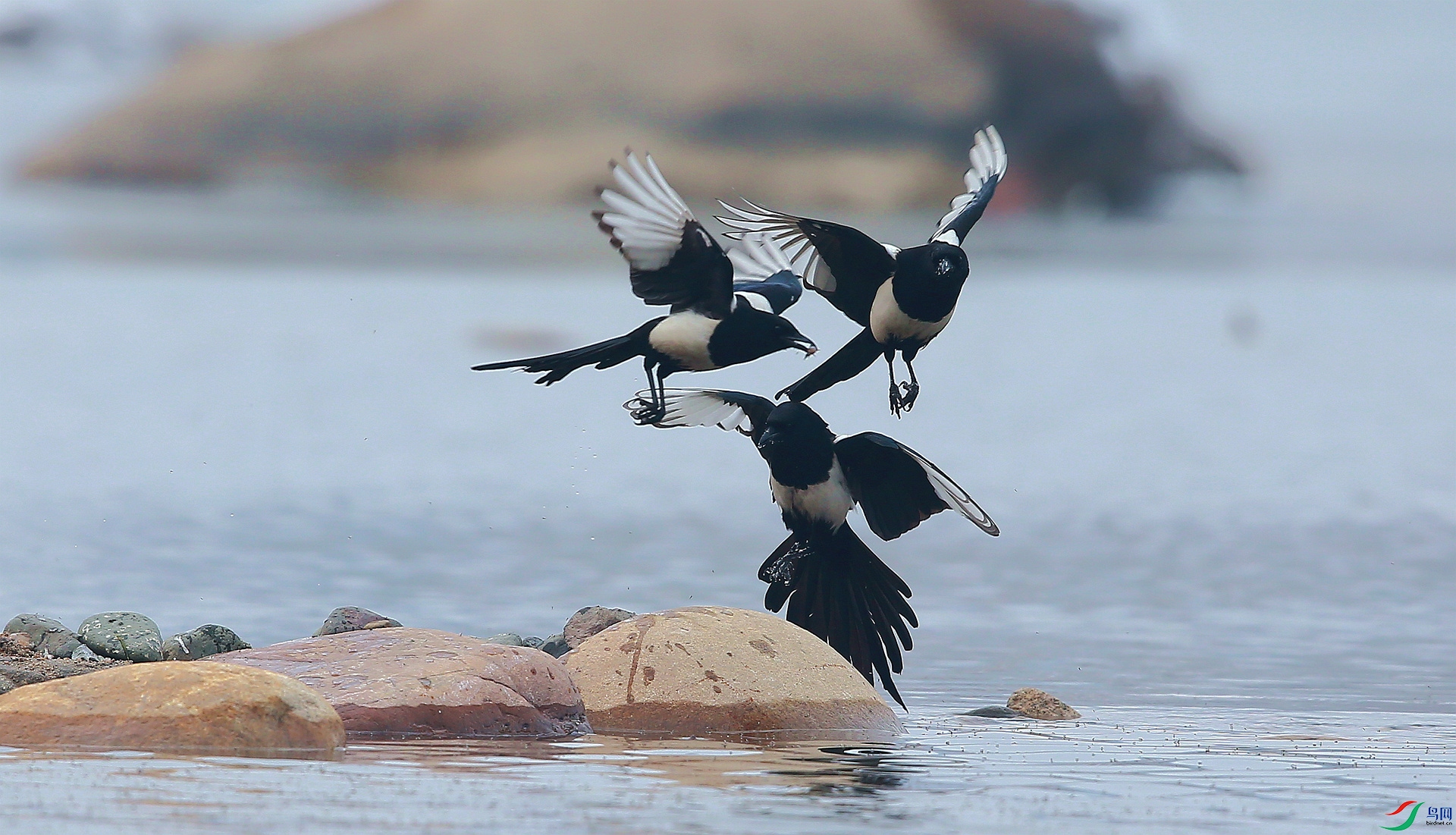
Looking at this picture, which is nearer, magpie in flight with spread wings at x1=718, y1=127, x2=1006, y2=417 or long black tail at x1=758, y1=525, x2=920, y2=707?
magpie in flight with spread wings at x1=718, y1=127, x2=1006, y2=417

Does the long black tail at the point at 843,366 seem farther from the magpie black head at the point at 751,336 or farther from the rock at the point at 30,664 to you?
the rock at the point at 30,664

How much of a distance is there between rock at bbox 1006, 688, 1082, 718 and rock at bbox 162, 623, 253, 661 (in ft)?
15.1

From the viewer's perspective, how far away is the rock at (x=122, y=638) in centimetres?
1227

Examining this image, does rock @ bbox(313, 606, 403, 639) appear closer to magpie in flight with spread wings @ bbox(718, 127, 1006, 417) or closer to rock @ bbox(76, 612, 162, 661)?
rock @ bbox(76, 612, 162, 661)

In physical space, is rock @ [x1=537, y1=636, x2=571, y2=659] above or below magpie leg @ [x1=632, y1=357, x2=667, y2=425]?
below

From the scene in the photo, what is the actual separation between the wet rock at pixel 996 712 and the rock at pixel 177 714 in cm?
407

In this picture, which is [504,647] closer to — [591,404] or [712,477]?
[712,477]

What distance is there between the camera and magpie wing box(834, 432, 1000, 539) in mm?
11992

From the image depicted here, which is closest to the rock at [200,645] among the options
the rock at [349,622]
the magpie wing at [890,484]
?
the rock at [349,622]

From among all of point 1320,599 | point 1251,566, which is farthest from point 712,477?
point 1320,599

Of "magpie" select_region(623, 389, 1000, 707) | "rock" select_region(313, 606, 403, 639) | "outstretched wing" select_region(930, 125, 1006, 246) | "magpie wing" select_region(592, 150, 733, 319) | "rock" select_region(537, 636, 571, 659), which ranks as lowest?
"rock" select_region(537, 636, 571, 659)

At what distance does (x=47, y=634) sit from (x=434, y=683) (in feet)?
10.6

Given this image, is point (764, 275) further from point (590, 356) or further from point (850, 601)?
point (850, 601)

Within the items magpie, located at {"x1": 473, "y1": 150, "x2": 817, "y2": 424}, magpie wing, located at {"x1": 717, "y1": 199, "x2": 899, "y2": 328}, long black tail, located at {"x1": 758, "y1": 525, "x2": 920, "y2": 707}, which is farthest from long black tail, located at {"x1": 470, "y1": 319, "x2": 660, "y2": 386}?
long black tail, located at {"x1": 758, "y1": 525, "x2": 920, "y2": 707}
